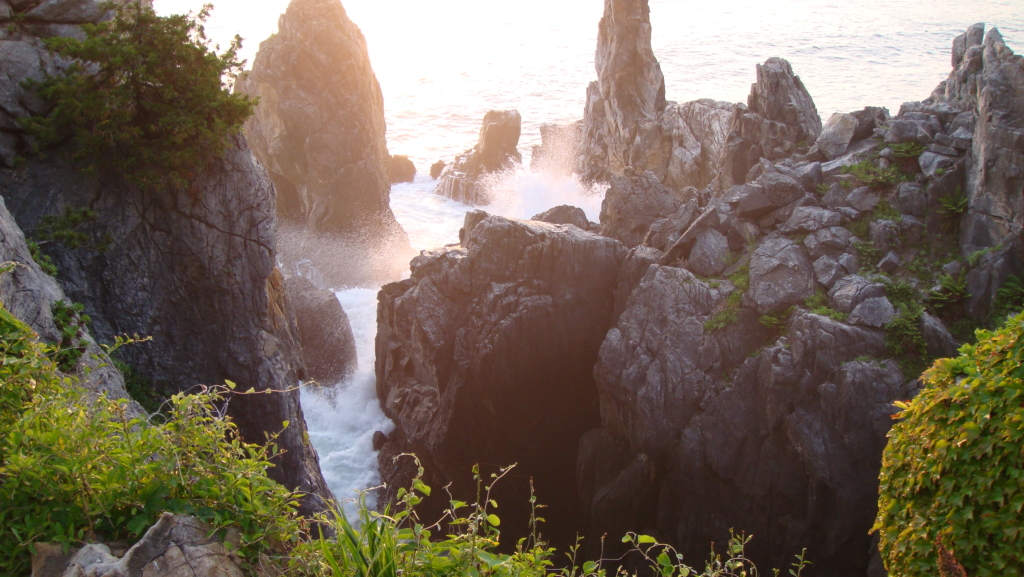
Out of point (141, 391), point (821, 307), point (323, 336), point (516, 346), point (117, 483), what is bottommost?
point (323, 336)

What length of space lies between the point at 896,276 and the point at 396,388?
53.6 ft

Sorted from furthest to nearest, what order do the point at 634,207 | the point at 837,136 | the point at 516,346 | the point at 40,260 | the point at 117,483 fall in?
the point at 634,207 < the point at 837,136 < the point at 516,346 < the point at 40,260 < the point at 117,483

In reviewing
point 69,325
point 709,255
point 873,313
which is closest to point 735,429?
point 873,313

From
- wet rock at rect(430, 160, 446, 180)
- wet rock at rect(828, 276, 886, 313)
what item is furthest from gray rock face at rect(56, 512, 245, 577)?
wet rock at rect(430, 160, 446, 180)

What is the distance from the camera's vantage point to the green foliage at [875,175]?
57.5 feet

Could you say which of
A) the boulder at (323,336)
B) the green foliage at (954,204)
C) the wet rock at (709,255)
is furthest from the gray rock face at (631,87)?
the green foliage at (954,204)

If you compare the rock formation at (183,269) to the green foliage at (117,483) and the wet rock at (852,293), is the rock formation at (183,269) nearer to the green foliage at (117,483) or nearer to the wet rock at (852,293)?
the green foliage at (117,483)

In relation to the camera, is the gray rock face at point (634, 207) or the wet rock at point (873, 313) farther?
the gray rock face at point (634, 207)

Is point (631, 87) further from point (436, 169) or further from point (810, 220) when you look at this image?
point (810, 220)

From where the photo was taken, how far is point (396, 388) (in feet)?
76.2

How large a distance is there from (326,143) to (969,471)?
34.2 meters

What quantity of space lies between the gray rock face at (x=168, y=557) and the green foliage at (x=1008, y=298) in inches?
635

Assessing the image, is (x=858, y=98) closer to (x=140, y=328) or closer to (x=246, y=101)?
(x=246, y=101)

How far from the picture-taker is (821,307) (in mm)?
15531
